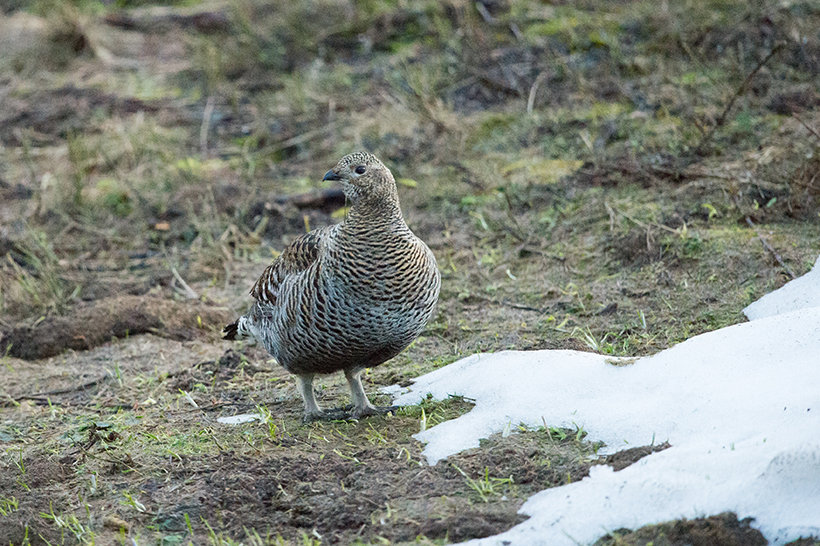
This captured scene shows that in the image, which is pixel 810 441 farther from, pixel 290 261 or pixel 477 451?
pixel 290 261

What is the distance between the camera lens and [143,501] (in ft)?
11.3

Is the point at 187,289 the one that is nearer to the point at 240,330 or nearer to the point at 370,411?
the point at 240,330

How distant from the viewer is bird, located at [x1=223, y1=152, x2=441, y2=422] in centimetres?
380

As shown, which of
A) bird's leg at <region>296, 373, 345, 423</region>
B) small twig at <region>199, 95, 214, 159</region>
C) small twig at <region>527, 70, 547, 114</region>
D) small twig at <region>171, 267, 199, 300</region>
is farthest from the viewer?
small twig at <region>199, 95, 214, 159</region>

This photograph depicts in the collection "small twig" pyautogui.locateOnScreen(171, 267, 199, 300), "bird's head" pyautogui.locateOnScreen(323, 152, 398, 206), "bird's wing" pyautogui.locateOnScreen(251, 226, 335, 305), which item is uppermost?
"bird's head" pyautogui.locateOnScreen(323, 152, 398, 206)

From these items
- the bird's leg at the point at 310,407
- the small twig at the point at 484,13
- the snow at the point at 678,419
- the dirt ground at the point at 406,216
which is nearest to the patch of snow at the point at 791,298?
the snow at the point at 678,419

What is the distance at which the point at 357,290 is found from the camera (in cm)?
378

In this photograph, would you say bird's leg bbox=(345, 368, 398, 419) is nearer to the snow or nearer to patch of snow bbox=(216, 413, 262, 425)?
the snow

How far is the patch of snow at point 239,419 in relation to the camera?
14.2 ft

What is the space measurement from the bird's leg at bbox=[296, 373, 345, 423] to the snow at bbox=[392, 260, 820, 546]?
0.39 m

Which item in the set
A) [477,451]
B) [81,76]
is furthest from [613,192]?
[81,76]

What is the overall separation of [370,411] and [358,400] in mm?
110

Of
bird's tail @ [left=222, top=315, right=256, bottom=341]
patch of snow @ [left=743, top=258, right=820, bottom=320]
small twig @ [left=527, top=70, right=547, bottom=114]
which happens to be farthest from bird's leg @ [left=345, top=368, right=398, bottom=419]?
small twig @ [left=527, top=70, right=547, bottom=114]

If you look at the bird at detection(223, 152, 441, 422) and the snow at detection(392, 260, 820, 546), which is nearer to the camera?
the snow at detection(392, 260, 820, 546)
